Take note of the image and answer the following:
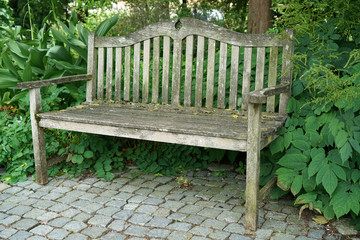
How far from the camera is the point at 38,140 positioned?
3.81m

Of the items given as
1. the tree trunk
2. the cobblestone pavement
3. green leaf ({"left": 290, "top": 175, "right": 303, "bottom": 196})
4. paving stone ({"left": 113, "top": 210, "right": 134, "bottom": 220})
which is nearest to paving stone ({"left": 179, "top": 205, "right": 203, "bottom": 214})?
the cobblestone pavement

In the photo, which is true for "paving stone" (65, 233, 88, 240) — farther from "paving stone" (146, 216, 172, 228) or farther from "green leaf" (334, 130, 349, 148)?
"green leaf" (334, 130, 349, 148)

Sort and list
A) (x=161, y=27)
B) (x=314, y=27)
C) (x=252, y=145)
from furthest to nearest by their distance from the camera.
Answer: (x=161, y=27), (x=314, y=27), (x=252, y=145)

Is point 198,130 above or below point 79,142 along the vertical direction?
above


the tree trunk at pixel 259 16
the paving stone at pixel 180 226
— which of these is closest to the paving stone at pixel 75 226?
the paving stone at pixel 180 226

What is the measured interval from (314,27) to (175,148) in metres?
1.80

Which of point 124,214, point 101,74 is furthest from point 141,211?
point 101,74

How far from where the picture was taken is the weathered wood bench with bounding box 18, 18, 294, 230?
118 inches

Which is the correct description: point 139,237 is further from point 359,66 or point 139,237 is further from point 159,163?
point 359,66

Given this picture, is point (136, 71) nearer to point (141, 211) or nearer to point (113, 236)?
point (141, 211)

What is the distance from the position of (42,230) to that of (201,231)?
1.13 meters

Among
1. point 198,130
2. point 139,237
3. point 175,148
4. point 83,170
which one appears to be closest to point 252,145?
point 198,130

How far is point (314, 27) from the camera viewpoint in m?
3.50

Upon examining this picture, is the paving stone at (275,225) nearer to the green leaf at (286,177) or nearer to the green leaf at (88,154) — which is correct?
the green leaf at (286,177)
